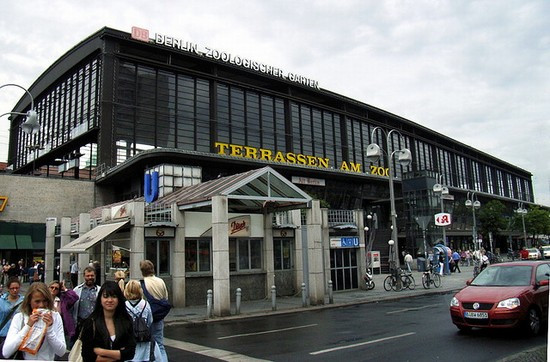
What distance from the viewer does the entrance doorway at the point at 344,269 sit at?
24375 millimetres

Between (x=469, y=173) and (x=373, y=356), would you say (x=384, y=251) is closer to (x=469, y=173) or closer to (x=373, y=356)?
(x=373, y=356)

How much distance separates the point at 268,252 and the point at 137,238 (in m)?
6.17

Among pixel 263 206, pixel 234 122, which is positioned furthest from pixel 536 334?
pixel 234 122

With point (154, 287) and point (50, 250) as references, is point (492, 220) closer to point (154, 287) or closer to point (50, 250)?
point (50, 250)

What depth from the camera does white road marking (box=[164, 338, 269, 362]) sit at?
914 cm

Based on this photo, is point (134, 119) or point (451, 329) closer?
point (451, 329)

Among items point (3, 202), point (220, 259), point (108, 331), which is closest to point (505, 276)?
point (220, 259)

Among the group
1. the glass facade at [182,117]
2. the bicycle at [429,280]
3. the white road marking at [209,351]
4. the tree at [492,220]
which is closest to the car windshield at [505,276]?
the white road marking at [209,351]

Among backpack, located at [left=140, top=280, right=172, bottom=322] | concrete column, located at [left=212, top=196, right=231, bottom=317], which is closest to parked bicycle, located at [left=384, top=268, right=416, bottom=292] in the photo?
concrete column, located at [left=212, top=196, right=231, bottom=317]

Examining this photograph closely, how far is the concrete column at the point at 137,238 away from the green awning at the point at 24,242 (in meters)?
20.6

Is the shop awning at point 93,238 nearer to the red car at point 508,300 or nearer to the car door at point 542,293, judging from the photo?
the red car at point 508,300

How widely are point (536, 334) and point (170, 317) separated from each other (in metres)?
11.0

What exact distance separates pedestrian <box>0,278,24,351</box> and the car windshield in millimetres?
9531

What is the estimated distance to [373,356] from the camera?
29.0 ft
